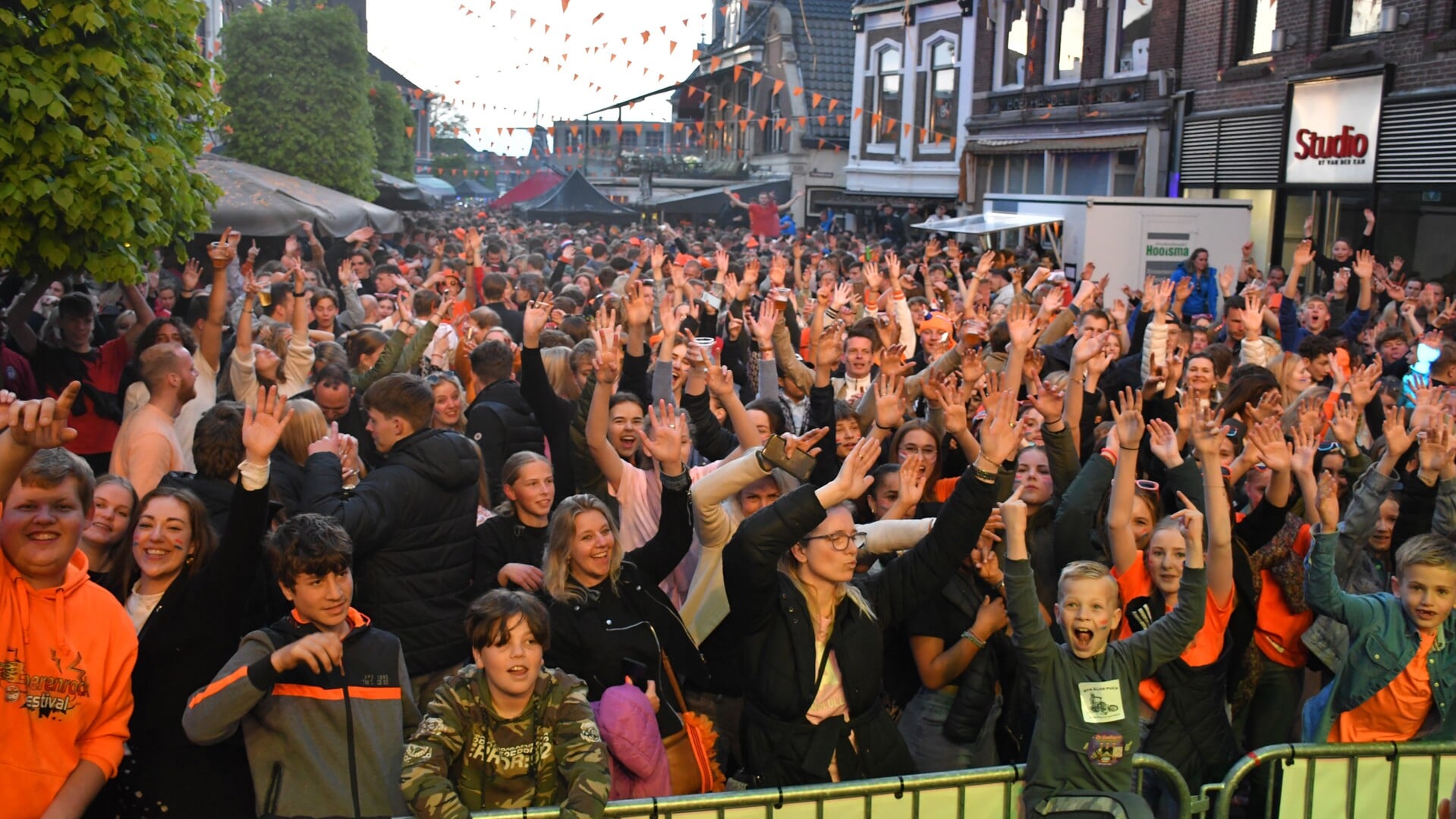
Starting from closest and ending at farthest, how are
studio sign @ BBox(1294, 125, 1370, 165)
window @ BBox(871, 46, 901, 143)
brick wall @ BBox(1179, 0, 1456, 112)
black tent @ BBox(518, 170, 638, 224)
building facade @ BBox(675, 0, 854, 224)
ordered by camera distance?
1. brick wall @ BBox(1179, 0, 1456, 112)
2. studio sign @ BBox(1294, 125, 1370, 165)
3. black tent @ BBox(518, 170, 638, 224)
4. window @ BBox(871, 46, 901, 143)
5. building facade @ BBox(675, 0, 854, 224)

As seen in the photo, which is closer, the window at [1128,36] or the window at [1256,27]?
the window at [1256,27]

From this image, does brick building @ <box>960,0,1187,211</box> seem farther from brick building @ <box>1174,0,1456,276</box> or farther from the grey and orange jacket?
the grey and orange jacket

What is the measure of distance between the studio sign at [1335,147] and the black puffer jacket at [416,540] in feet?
47.9

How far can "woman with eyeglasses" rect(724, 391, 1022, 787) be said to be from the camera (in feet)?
13.1

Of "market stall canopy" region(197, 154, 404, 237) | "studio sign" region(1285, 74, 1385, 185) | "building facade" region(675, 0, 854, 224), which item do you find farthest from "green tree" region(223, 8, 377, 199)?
"building facade" region(675, 0, 854, 224)

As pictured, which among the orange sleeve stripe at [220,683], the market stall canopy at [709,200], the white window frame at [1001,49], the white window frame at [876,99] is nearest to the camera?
the orange sleeve stripe at [220,683]

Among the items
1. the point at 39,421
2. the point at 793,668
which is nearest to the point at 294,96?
the point at 39,421

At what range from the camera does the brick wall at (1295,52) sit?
14719 millimetres

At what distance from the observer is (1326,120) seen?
17.0 metres

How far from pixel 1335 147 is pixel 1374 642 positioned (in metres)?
14.2

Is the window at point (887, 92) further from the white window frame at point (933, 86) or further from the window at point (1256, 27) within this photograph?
the window at point (1256, 27)

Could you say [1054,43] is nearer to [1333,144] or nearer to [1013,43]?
[1013,43]

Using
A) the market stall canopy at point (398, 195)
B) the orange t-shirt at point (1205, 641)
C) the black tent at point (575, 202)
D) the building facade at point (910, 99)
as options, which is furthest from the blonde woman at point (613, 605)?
the black tent at point (575, 202)

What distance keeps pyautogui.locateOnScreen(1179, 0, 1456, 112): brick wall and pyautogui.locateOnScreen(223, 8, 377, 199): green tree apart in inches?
543
